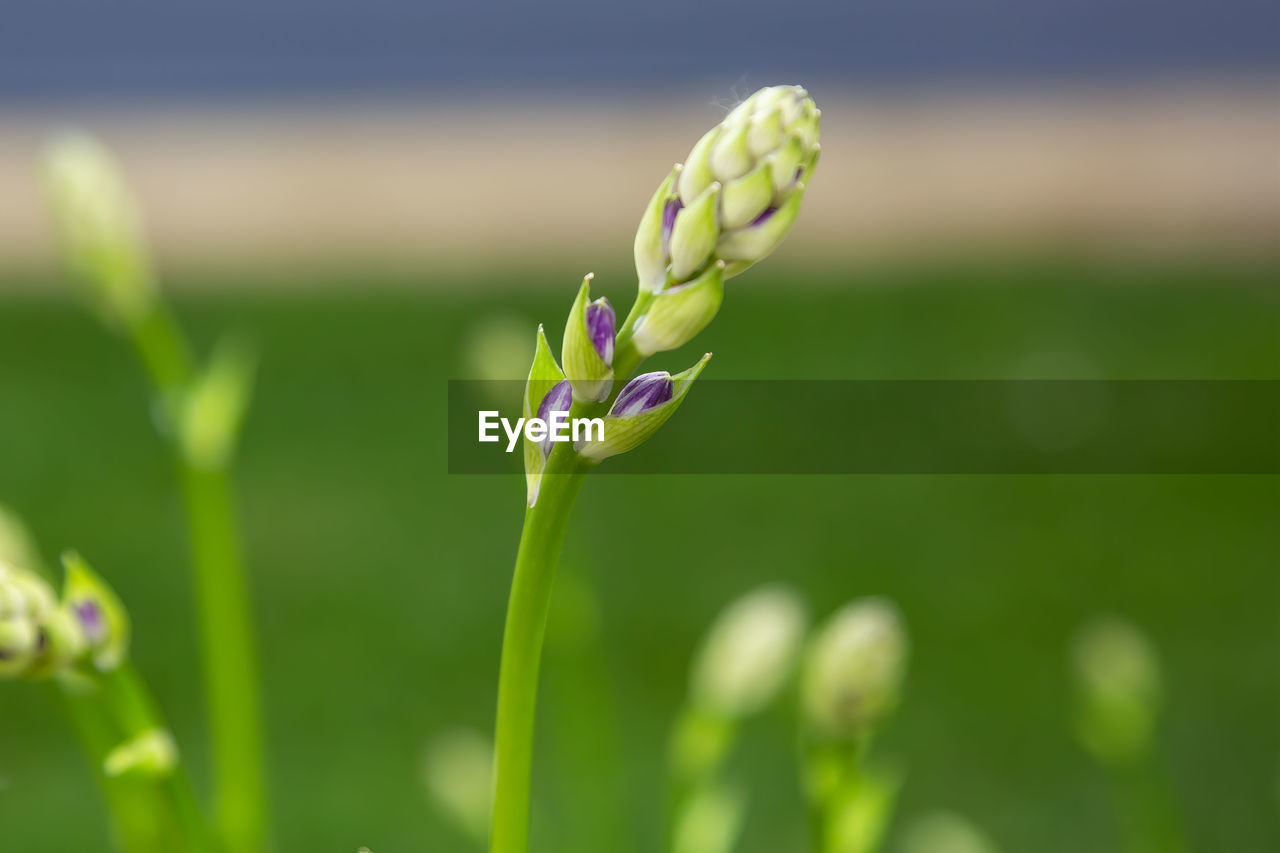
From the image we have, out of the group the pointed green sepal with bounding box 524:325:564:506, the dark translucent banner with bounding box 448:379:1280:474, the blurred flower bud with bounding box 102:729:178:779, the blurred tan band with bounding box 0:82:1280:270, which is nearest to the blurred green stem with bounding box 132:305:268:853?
the blurred flower bud with bounding box 102:729:178:779

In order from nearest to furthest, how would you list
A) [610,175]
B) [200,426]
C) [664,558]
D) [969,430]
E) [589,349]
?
[589,349]
[200,426]
[664,558]
[969,430]
[610,175]

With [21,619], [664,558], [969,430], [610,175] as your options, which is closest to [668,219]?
[21,619]

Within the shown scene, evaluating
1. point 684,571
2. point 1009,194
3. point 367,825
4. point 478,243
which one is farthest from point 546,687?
point 1009,194

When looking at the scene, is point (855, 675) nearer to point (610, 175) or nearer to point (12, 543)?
point (12, 543)

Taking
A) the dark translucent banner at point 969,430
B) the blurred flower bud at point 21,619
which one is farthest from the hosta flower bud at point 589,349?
the dark translucent banner at point 969,430

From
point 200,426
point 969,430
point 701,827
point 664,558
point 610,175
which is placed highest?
point 610,175

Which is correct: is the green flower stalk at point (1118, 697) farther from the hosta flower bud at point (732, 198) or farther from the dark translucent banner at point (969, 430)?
the dark translucent banner at point (969, 430)

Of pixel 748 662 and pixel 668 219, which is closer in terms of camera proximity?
pixel 668 219
